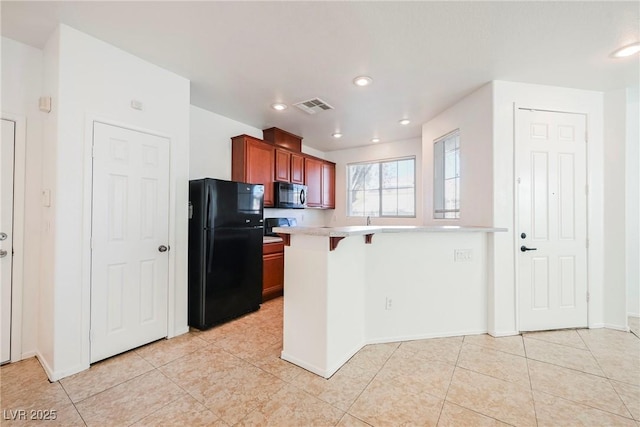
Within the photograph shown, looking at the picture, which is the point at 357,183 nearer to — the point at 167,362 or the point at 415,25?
the point at 415,25

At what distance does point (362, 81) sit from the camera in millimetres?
2840

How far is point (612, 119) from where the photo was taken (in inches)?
120

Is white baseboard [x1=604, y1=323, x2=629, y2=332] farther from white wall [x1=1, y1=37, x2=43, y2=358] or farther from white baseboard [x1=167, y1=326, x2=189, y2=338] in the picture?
white wall [x1=1, y1=37, x2=43, y2=358]

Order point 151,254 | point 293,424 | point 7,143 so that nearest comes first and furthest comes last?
point 293,424 → point 7,143 → point 151,254

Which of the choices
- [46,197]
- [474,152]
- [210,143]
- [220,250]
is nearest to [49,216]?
[46,197]

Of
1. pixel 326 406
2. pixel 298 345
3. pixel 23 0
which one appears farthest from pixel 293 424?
pixel 23 0

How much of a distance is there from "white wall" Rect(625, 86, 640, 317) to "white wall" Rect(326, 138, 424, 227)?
255 centimetres

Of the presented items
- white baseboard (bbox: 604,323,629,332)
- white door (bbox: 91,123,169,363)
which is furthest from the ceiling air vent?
white baseboard (bbox: 604,323,629,332)

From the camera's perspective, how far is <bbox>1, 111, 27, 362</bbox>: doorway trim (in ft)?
7.47

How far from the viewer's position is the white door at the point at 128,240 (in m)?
2.26

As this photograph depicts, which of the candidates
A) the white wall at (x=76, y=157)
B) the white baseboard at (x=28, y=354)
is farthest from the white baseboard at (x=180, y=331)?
the white baseboard at (x=28, y=354)

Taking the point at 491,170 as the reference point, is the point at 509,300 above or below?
below

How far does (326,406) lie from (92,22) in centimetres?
320

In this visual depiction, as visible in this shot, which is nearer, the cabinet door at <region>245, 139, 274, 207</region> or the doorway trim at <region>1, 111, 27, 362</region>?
the doorway trim at <region>1, 111, 27, 362</region>
